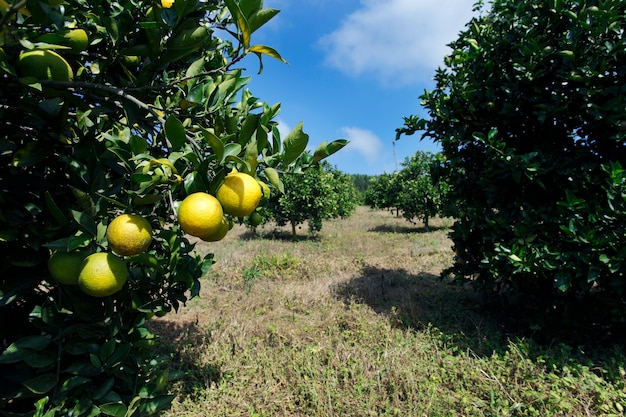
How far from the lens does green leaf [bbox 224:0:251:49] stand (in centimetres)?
86

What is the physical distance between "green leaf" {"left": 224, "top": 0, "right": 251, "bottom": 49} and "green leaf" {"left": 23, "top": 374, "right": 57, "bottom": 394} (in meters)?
1.36

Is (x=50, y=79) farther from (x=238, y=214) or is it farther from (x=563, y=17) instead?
(x=563, y=17)

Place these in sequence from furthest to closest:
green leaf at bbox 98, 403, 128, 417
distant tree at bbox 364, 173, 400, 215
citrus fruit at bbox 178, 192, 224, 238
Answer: distant tree at bbox 364, 173, 400, 215 < green leaf at bbox 98, 403, 128, 417 < citrus fruit at bbox 178, 192, 224, 238

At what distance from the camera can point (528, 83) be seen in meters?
3.31

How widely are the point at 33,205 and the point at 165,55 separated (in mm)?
683

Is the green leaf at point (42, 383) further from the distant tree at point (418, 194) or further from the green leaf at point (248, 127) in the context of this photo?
the distant tree at point (418, 194)

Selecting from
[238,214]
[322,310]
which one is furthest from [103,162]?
[322,310]

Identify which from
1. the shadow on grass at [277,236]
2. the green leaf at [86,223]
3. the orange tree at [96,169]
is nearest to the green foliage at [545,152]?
the orange tree at [96,169]

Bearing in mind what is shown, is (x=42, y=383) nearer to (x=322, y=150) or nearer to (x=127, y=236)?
(x=127, y=236)

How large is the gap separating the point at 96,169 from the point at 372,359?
2.86 meters

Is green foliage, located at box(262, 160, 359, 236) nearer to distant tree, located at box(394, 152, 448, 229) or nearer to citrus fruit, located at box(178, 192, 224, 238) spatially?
distant tree, located at box(394, 152, 448, 229)

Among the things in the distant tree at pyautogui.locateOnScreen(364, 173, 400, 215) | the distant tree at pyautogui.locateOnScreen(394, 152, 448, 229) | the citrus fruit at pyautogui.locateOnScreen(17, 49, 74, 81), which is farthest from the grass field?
the distant tree at pyautogui.locateOnScreen(364, 173, 400, 215)

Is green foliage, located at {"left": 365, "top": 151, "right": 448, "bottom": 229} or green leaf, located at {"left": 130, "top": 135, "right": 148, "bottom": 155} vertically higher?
green foliage, located at {"left": 365, "top": 151, "right": 448, "bottom": 229}

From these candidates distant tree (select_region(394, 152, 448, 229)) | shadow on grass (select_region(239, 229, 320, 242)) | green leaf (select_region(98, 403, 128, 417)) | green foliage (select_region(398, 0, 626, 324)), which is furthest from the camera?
distant tree (select_region(394, 152, 448, 229))
